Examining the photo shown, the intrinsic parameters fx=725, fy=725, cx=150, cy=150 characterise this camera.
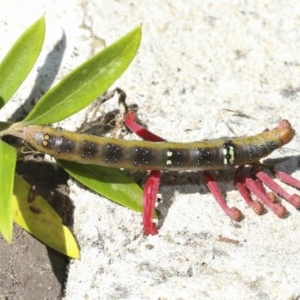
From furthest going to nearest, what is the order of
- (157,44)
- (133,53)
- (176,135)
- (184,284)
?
1. (157,44)
2. (176,135)
3. (133,53)
4. (184,284)

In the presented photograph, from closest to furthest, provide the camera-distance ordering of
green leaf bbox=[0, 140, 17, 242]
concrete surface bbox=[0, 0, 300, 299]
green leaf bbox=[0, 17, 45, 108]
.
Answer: green leaf bbox=[0, 140, 17, 242], concrete surface bbox=[0, 0, 300, 299], green leaf bbox=[0, 17, 45, 108]

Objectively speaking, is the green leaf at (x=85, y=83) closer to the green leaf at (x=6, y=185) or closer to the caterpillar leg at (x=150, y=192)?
the green leaf at (x=6, y=185)

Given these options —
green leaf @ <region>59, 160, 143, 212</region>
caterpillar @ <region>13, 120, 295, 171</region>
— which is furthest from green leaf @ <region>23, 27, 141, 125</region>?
green leaf @ <region>59, 160, 143, 212</region>

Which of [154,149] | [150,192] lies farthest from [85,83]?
[150,192]

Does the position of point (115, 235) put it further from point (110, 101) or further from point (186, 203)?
point (110, 101)

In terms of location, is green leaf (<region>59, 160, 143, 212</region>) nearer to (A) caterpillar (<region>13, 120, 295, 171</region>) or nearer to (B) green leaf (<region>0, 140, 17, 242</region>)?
(A) caterpillar (<region>13, 120, 295, 171</region>)

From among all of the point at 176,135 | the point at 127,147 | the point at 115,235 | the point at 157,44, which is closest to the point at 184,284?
the point at 115,235

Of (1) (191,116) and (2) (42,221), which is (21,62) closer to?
(2) (42,221)
